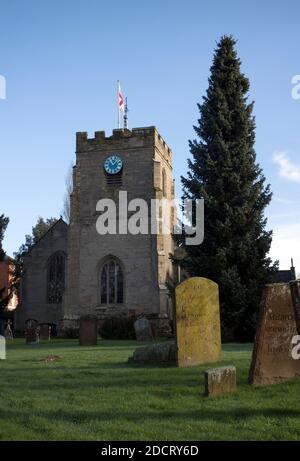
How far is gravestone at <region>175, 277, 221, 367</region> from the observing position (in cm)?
1085

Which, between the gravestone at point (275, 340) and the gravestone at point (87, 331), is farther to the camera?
the gravestone at point (87, 331)

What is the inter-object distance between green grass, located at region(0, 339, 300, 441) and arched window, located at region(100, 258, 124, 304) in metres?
22.2

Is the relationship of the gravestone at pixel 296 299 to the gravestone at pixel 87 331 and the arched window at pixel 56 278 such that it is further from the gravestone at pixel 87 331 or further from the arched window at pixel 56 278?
the arched window at pixel 56 278

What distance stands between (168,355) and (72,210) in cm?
2377

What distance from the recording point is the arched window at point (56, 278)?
35.9 meters

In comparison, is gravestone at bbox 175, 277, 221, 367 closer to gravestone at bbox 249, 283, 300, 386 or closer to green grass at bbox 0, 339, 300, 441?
green grass at bbox 0, 339, 300, 441

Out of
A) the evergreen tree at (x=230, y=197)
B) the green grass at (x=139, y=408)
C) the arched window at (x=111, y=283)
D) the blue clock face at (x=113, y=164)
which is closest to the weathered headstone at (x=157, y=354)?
the green grass at (x=139, y=408)

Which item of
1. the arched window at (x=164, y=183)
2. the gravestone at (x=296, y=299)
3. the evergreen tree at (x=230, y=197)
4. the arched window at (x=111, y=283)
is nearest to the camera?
the gravestone at (x=296, y=299)

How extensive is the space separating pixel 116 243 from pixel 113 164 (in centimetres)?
526

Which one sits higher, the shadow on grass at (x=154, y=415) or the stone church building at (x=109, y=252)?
the stone church building at (x=109, y=252)

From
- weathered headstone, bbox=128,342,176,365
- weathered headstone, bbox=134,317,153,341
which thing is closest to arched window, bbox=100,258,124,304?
weathered headstone, bbox=134,317,153,341

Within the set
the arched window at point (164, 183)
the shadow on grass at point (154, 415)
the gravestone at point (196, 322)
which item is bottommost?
the shadow on grass at point (154, 415)

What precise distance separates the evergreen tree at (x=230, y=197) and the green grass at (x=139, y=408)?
43.7ft
